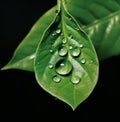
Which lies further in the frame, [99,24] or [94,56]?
[99,24]

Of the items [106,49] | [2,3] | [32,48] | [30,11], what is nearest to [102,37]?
[106,49]

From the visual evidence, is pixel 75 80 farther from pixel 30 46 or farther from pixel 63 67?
pixel 30 46

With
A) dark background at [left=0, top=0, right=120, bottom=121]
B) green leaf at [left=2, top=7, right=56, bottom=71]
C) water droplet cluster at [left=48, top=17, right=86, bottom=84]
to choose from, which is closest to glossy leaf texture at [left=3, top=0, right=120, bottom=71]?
green leaf at [left=2, top=7, right=56, bottom=71]

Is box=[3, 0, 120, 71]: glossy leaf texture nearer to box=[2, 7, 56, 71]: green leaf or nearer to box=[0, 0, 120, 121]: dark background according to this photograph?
box=[2, 7, 56, 71]: green leaf

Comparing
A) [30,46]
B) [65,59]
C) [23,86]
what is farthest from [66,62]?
[23,86]

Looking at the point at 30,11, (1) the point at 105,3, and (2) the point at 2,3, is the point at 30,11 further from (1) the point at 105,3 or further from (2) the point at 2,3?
(1) the point at 105,3
